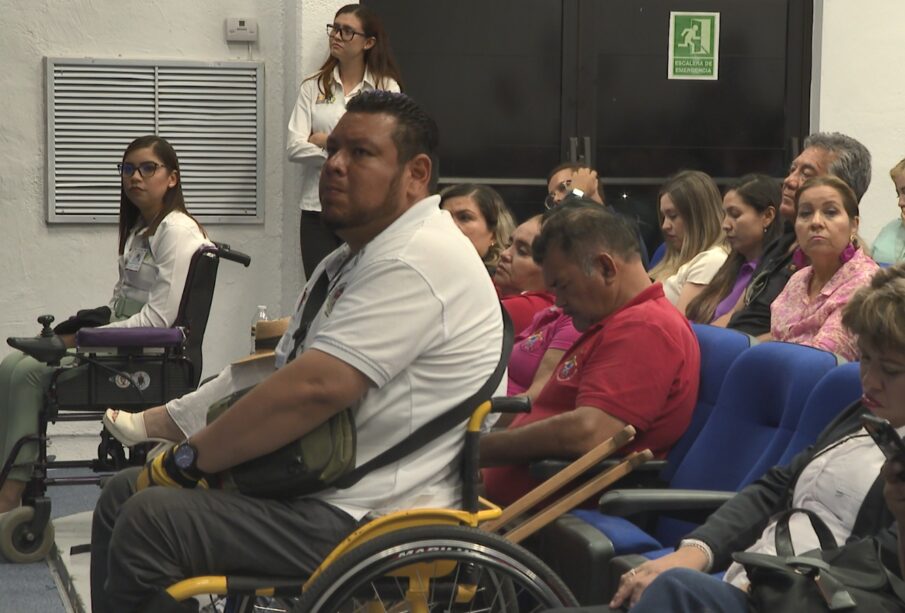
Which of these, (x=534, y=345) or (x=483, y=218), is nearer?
(x=534, y=345)

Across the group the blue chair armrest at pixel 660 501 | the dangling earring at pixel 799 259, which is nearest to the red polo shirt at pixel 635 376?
the blue chair armrest at pixel 660 501

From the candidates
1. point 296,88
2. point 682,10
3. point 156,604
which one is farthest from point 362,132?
point 682,10

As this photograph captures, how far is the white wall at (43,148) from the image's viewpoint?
6367 millimetres

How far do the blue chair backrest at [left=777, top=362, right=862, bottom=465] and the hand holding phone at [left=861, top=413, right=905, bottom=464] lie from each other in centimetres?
64

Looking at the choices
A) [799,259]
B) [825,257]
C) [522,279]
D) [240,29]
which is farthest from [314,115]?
[825,257]

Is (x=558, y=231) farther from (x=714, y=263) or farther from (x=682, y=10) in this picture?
(x=682, y=10)

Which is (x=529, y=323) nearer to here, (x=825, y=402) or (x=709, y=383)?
(x=709, y=383)

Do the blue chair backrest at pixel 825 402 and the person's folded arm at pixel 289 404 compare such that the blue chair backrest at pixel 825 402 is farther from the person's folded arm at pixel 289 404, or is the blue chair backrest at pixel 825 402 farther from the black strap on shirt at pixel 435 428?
the person's folded arm at pixel 289 404

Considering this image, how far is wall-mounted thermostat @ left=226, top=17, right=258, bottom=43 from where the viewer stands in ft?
21.2

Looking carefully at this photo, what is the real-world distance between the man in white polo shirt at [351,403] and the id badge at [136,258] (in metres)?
2.52

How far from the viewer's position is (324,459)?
249 centimetres

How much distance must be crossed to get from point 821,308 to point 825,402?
145 centimetres

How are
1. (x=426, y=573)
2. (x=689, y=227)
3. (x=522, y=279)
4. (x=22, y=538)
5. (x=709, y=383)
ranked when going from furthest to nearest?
(x=689, y=227) → (x=22, y=538) → (x=522, y=279) → (x=709, y=383) → (x=426, y=573)

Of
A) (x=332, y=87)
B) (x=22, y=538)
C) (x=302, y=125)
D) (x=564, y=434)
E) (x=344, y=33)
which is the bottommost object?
(x=22, y=538)
